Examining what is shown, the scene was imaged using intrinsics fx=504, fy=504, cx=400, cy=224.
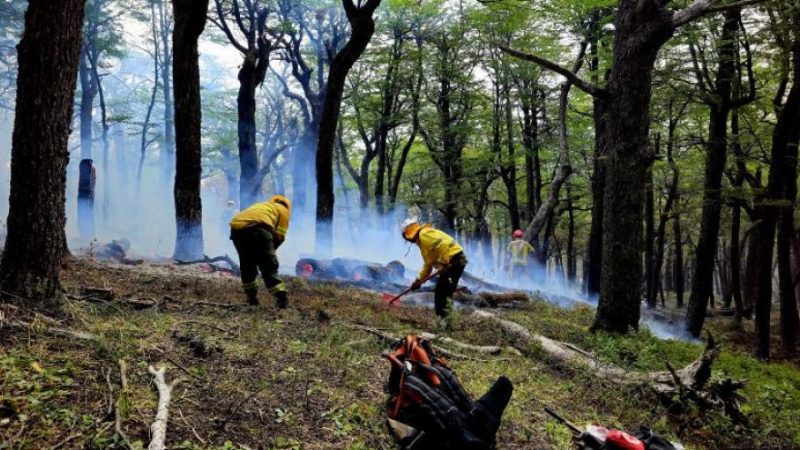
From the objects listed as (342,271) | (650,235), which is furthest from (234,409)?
(650,235)

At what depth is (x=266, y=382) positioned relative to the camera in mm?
3748

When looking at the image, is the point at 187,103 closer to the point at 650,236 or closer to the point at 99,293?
the point at 99,293

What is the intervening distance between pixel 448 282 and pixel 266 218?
2.97 m

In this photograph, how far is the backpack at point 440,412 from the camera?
3080 mm

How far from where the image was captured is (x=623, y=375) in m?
5.22

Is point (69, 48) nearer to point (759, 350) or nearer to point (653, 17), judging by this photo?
point (653, 17)

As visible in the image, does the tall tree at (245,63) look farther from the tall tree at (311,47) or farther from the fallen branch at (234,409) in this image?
the fallen branch at (234,409)

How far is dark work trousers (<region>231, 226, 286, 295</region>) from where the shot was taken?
22.7 feet

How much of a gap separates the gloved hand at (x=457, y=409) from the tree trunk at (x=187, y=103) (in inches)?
327

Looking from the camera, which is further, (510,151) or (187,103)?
(510,151)

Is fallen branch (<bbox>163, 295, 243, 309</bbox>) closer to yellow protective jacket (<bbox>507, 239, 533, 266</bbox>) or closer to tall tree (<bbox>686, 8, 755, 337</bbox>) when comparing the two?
tall tree (<bbox>686, 8, 755, 337</bbox>)

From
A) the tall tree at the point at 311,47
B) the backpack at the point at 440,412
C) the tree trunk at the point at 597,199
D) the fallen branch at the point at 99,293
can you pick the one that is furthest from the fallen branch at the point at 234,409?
the tall tree at the point at 311,47

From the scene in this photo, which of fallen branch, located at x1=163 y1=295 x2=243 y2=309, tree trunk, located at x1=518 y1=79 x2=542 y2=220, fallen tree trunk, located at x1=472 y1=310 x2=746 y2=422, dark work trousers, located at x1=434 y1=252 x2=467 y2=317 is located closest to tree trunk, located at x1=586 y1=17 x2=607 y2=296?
tree trunk, located at x1=518 y1=79 x2=542 y2=220

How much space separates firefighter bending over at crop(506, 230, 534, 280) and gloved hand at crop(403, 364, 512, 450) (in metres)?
12.9
